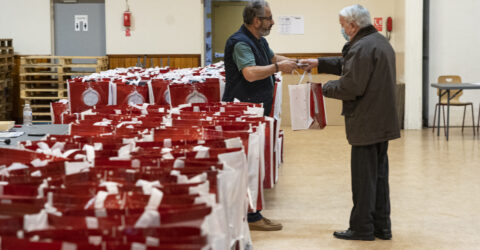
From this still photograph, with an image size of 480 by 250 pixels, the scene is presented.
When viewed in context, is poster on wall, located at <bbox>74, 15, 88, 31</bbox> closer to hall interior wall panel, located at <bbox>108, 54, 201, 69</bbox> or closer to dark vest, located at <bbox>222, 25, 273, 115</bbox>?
hall interior wall panel, located at <bbox>108, 54, 201, 69</bbox>

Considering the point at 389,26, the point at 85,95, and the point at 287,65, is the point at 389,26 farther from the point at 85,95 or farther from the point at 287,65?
the point at 85,95

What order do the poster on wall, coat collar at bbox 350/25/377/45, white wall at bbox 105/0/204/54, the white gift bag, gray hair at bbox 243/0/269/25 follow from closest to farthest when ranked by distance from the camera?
coat collar at bbox 350/25/377/45 < the white gift bag < gray hair at bbox 243/0/269/25 < white wall at bbox 105/0/204/54 < the poster on wall

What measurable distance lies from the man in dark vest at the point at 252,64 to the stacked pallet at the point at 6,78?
9.09 m

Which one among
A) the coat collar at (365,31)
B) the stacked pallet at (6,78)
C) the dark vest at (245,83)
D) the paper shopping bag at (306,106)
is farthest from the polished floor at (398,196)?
the stacked pallet at (6,78)

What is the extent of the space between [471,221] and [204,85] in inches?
98.6

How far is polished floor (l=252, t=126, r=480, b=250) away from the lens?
207 inches

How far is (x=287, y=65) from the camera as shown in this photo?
17.8 feet

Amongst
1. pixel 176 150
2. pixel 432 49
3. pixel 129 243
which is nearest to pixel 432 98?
pixel 432 49

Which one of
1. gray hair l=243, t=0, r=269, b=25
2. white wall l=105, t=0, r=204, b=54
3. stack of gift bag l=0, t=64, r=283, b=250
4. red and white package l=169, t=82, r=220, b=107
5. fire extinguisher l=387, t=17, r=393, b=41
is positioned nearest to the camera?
stack of gift bag l=0, t=64, r=283, b=250

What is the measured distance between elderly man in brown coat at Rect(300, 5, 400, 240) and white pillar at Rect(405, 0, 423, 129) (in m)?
7.70

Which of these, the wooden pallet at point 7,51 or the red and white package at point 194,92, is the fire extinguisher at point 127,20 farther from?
the red and white package at point 194,92

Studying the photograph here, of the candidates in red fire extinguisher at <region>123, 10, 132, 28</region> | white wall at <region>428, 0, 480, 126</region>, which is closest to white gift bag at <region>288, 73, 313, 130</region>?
white wall at <region>428, 0, 480, 126</region>

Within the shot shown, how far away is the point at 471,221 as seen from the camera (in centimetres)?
580

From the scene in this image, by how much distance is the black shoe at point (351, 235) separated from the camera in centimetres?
520
